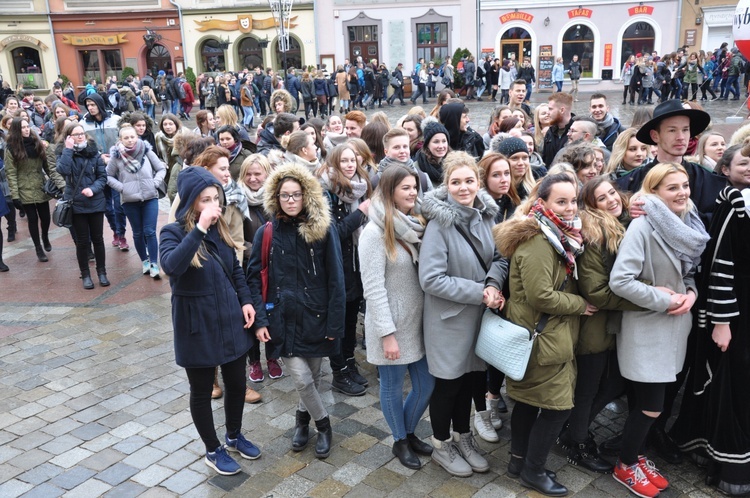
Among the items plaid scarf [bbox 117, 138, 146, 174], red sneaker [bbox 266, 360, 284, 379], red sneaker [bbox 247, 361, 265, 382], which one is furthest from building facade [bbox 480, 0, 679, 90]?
red sneaker [bbox 247, 361, 265, 382]

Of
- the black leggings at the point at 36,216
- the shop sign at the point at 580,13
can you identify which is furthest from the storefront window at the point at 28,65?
the black leggings at the point at 36,216

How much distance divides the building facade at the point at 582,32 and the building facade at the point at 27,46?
70.9 feet

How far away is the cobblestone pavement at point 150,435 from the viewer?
3988 mm

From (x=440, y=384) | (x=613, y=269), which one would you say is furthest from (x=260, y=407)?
(x=613, y=269)

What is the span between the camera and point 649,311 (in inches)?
144

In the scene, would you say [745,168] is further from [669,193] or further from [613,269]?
[613,269]

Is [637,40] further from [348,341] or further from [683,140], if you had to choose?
[348,341]

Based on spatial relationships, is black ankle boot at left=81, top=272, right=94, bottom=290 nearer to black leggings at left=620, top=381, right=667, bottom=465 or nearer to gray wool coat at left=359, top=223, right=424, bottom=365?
gray wool coat at left=359, top=223, right=424, bottom=365

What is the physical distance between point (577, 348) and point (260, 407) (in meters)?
2.40

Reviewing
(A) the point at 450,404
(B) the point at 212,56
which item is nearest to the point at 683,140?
(A) the point at 450,404

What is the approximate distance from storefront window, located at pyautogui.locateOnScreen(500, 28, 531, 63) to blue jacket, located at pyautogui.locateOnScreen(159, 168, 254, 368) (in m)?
30.3

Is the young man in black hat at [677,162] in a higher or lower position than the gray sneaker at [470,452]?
higher

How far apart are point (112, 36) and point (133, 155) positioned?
99.1ft

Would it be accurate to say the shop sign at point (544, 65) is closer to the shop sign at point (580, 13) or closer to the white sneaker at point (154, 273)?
the shop sign at point (580, 13)
